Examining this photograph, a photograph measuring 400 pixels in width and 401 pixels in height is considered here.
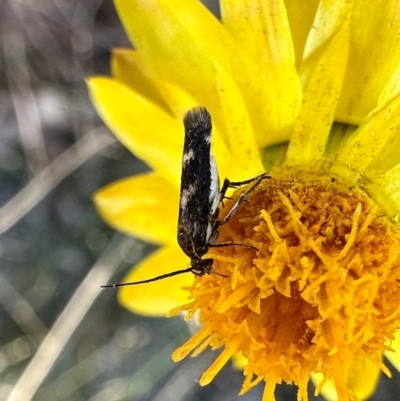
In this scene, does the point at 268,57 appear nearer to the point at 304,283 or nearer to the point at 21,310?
the point at 304,283

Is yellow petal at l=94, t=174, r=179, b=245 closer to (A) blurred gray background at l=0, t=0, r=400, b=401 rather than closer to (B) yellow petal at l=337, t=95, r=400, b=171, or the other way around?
(B) yellow petal at l=337, t=95, r=400, b=171

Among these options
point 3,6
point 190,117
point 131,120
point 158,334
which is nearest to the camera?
point 190,117

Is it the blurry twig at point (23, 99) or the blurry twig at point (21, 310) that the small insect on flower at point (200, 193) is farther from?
the blurry twig at point (21, 310)

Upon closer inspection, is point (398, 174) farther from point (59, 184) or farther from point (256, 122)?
point (59, 184)

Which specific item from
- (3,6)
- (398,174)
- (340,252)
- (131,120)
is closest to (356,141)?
(398,174)

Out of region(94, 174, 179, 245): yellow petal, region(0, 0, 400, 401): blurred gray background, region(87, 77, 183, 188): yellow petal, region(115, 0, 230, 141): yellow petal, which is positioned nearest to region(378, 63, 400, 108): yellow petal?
region(115, 0, 230, 141): yellow petal
